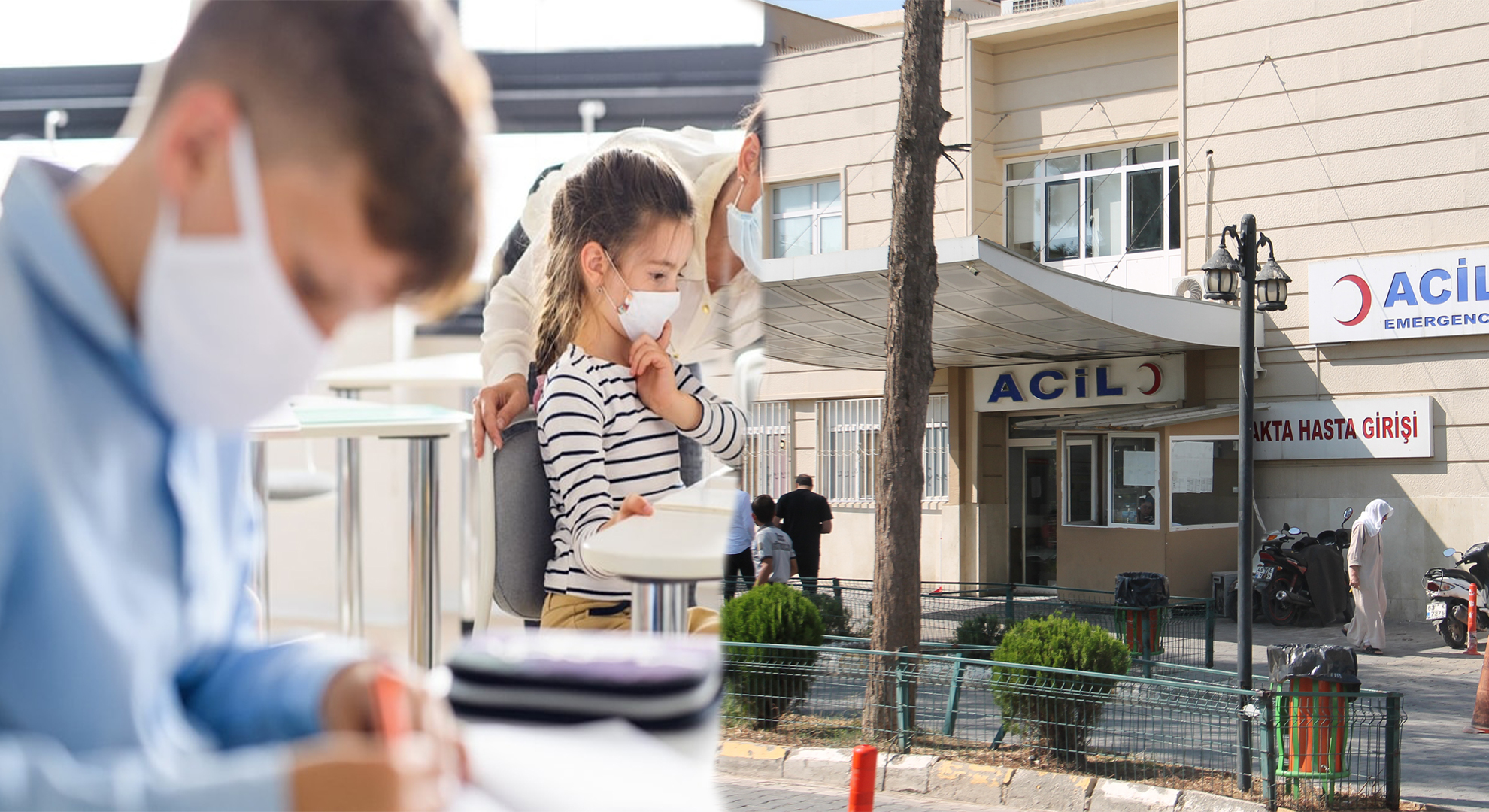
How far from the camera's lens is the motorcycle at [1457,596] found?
45.4 feet

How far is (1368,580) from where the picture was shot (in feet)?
44.0

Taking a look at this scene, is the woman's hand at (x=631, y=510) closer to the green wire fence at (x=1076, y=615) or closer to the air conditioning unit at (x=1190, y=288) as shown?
the green wire fence at (x=1076, y=615)

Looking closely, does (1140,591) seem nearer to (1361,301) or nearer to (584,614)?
(1361,301)

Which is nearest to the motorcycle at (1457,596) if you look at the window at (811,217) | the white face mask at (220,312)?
the window at (811,217)

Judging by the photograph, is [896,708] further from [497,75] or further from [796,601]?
[497,75]

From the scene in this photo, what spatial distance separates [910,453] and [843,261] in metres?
4.49

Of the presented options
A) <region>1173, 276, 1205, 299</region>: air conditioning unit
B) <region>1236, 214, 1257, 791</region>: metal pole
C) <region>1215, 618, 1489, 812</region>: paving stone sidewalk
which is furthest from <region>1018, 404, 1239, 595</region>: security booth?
<region>1236, 214, 1257, 791</region>: metal pole

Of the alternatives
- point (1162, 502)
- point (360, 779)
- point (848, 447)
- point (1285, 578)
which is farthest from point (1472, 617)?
point (360, 779)

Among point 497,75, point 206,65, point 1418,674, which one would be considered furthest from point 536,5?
point 1418,674

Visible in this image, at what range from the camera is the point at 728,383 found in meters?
1.80

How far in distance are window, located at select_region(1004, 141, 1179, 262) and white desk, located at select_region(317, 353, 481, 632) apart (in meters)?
19.5

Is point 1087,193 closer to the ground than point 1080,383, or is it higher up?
higher up

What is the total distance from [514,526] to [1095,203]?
2016cm

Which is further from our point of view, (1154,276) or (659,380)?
(1154,276)
